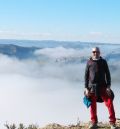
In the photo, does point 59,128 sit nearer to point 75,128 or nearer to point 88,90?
point 75,128

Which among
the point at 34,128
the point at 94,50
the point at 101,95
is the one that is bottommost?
the point at 34,128

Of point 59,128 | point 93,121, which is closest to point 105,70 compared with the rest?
point 93,121

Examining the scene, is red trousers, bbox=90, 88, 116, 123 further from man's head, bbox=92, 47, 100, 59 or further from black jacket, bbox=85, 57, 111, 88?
man's head, bbox=92, 47, 100, 59

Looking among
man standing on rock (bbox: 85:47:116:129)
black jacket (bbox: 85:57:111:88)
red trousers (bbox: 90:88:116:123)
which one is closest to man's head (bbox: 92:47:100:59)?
man standing on rock (bbox: 85:47:116:129)

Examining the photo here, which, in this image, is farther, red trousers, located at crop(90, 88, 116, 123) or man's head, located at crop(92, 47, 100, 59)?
man's head, located at crop(92, 47, 100, 59)

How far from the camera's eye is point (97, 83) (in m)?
15.2

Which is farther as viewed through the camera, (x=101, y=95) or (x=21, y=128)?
(x=21, y=128)

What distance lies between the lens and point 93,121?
A: 15422 mm

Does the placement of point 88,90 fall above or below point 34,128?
above

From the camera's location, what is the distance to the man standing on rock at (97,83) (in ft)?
49.6

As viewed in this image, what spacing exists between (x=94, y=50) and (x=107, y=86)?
1070mm

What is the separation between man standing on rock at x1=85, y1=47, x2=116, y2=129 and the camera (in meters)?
15.1

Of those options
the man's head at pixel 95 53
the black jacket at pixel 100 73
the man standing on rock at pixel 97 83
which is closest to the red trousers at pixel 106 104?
the man standing on rock at pixel 97 83

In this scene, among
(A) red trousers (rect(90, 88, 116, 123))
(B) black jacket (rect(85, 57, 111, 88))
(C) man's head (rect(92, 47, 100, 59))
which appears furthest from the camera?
(B) black jacket (rect(85, 57, 111, 88))
